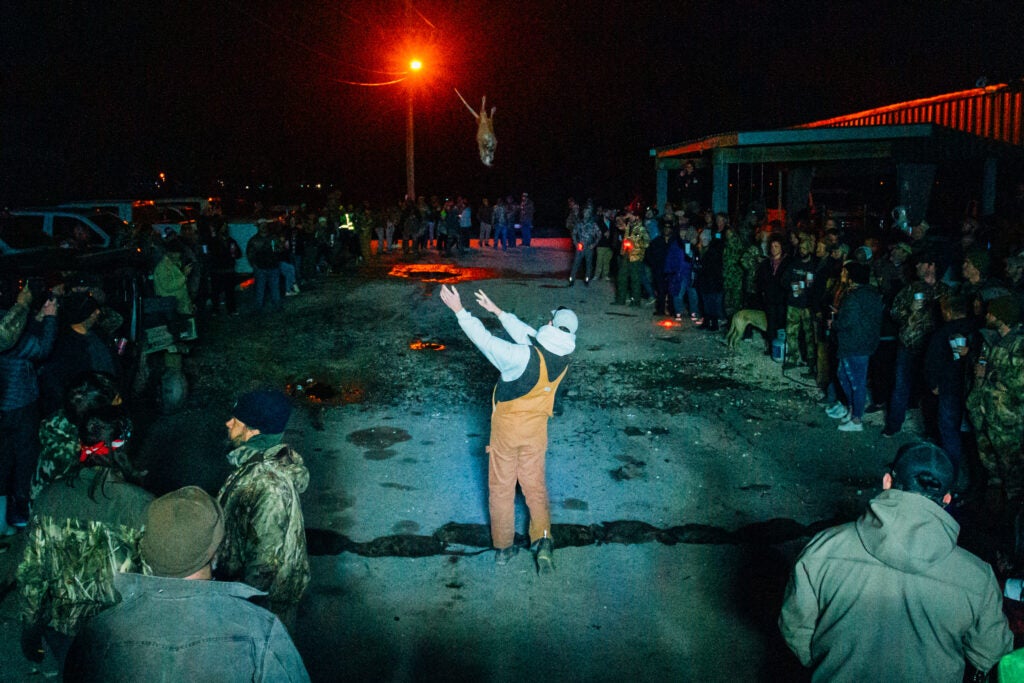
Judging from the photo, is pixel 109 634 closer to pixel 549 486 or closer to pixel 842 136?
pixel 549 486

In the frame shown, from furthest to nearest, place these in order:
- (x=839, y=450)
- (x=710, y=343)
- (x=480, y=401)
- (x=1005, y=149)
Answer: (x=1005, y=149), (x=710, y=343), (x=480, y=401), (x=839, y=450)

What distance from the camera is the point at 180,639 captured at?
2188 mm

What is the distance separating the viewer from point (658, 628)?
4.76 meters

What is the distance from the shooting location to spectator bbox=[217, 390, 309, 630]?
3.40 m

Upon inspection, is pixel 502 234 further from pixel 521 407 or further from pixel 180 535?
pixel 180 535

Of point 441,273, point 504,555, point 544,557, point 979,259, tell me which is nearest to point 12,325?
point 504,555

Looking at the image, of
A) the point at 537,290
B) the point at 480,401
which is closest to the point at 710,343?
the point at 480,401

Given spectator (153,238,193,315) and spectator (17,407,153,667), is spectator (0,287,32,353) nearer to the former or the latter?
spectator (17,407,153,667)

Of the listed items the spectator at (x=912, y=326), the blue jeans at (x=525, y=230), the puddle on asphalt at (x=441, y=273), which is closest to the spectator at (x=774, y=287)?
the spectator at (x=912, y=326)

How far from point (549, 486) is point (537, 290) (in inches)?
376

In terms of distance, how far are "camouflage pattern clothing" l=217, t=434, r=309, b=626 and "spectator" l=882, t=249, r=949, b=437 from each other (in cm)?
618

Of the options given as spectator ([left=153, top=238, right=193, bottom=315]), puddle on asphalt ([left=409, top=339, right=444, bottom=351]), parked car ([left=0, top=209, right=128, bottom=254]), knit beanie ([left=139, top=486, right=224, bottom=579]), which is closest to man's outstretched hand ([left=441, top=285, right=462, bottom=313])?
knit beanie ([left=139, top=486, right=224, bottom=579])

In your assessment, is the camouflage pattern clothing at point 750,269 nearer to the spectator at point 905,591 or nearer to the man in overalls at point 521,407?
the man in overalls at point 521,407

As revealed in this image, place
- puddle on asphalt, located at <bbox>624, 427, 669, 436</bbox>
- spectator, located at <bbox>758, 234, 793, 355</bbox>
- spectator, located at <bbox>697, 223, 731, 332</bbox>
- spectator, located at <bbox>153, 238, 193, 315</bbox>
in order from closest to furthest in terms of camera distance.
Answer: puddle on asphalt, located at <bbox>624, 427, 669, 436</bbox> → spectator, located at <bbox>153, 238, 193, 315</bbox> → spectator, located at <bbox>758, 234, 793, 355</bbox> → spectator, located at <bbox>697, 223, 731, 332</bbox>
